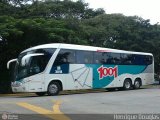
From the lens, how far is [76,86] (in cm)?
2720

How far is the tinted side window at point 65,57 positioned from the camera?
25.6 m

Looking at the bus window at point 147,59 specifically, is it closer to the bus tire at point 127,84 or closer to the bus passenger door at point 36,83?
the bus tire at point 127,84

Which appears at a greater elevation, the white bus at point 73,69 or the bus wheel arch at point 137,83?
the white bus at point 73,69

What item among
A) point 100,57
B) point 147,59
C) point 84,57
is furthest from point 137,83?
point 84,57

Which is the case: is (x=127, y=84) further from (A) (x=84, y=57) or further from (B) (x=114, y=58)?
(A) (x=84, y=57)

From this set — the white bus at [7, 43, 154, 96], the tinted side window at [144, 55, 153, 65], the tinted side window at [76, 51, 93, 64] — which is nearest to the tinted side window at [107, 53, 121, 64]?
the white bus at [7, 43, 154, 96]

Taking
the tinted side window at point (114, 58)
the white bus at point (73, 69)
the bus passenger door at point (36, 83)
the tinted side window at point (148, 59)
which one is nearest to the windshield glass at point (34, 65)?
the white bus at point (73, 69)

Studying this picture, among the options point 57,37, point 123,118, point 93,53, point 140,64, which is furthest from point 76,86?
point 123,118

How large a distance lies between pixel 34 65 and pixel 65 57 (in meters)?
2.34

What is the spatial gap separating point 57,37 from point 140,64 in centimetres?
701

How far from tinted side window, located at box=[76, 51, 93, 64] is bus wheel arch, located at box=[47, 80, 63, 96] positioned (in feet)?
6.98

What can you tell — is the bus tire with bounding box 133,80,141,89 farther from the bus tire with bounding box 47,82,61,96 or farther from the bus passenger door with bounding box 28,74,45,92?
the bus passenger door with bounding box 28,74,45,92

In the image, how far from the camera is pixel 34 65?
24625 millimetres

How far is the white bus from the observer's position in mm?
24734
